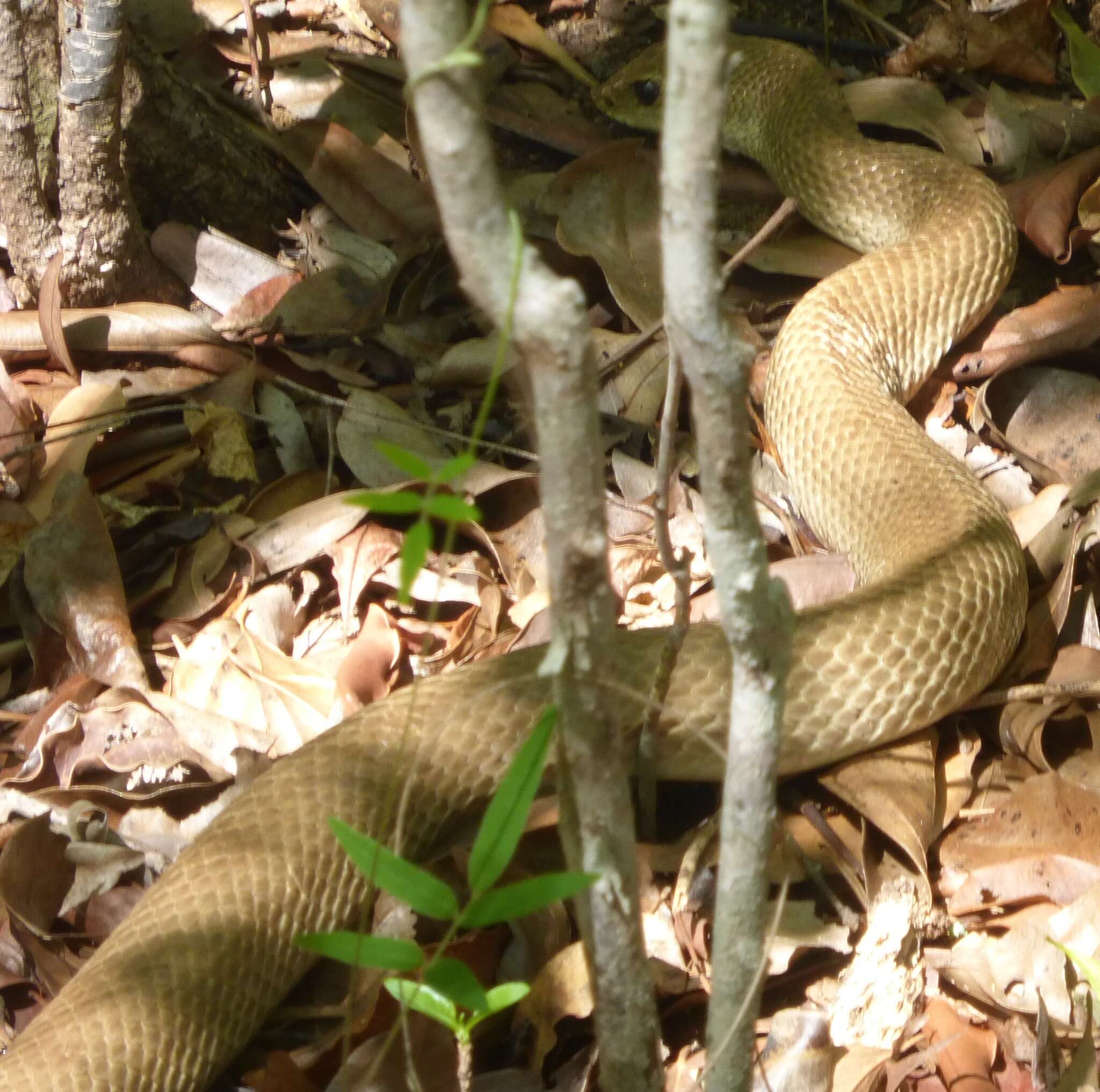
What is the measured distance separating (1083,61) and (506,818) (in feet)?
11.6

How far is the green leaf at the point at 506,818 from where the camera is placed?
113 cm

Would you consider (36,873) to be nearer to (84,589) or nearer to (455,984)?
(84,589)

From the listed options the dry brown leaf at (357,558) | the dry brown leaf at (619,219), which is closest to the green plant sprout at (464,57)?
the dry brown leaf at (357,558)

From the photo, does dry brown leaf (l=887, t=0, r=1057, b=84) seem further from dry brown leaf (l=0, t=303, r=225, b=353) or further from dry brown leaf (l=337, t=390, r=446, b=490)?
dry brown leaf (l=0, t=303, r=225, b=353)

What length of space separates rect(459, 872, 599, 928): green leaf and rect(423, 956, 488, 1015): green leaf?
0.07 m

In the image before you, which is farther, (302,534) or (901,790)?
(302,534)

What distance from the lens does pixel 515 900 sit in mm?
1195

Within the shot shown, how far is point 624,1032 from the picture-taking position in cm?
136

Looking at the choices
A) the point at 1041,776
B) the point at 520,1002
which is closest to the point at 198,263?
the point at 520,1002

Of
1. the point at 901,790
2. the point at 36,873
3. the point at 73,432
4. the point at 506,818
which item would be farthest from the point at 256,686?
the point at 506,818

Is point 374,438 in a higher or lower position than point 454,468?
lower

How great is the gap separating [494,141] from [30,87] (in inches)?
52.0

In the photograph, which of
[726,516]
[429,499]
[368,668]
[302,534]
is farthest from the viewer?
[302,534]

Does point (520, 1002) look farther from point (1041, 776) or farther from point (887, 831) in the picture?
point (1041, 776)
